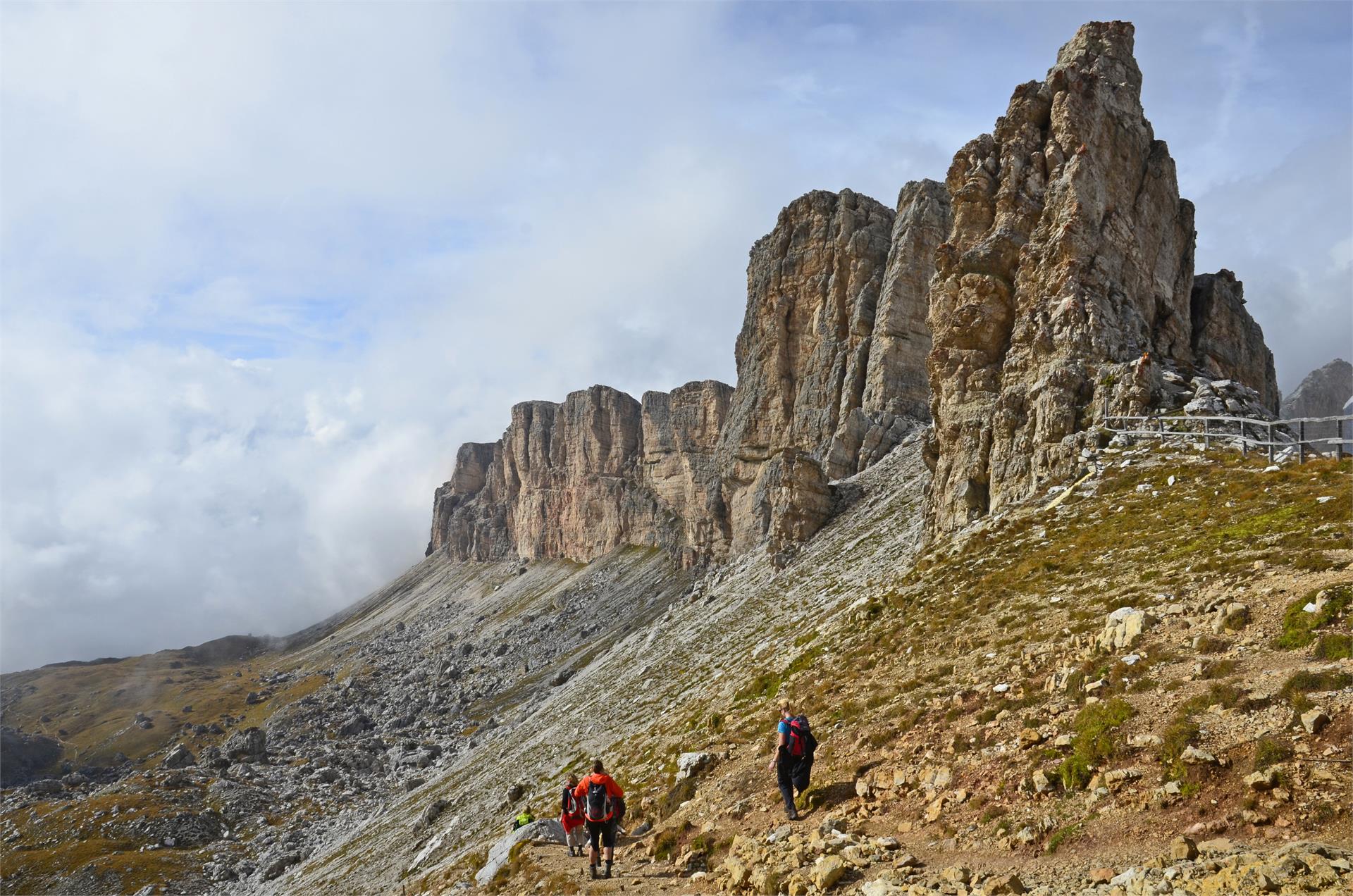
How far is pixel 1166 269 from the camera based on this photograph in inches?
1817

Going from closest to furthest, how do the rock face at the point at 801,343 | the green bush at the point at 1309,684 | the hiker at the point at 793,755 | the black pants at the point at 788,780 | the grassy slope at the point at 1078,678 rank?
1. the grassy slope at the point at 1078,678
2. the green bush at the point at 1309,684
3. the black pants at the point at 788,780
4. the hiker at the point at 793,755
5. the rock face at the point at 801,343

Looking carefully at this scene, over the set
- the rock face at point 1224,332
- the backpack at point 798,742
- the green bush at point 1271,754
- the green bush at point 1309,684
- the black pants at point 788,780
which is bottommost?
the black pants at point 788,780

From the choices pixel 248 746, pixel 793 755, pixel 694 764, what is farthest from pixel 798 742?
pixel 248 746

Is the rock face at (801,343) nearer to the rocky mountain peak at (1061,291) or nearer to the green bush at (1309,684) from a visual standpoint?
the rocky mountain peak at (1061,291)

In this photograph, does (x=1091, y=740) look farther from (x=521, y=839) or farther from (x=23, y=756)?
(x=23, y=756)

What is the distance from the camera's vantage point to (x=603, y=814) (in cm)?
1672

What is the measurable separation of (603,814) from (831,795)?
4882 mm

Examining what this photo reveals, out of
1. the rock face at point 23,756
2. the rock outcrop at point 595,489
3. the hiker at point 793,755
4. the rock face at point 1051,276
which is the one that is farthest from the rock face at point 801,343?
the rock face at point 23,756

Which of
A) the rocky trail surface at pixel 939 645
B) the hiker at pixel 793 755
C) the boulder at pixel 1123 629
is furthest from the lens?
the hiker at pixel 793 755

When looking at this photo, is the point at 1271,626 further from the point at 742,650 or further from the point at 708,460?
the point at 708,460

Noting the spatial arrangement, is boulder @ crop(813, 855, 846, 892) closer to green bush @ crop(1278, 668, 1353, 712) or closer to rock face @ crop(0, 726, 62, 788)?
green bush @ crop(1278, 668, 1353, 712)

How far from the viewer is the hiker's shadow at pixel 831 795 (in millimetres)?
14836

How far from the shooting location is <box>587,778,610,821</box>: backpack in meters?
16.7

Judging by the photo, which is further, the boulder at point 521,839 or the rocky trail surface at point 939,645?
the boulder at point 521,839
